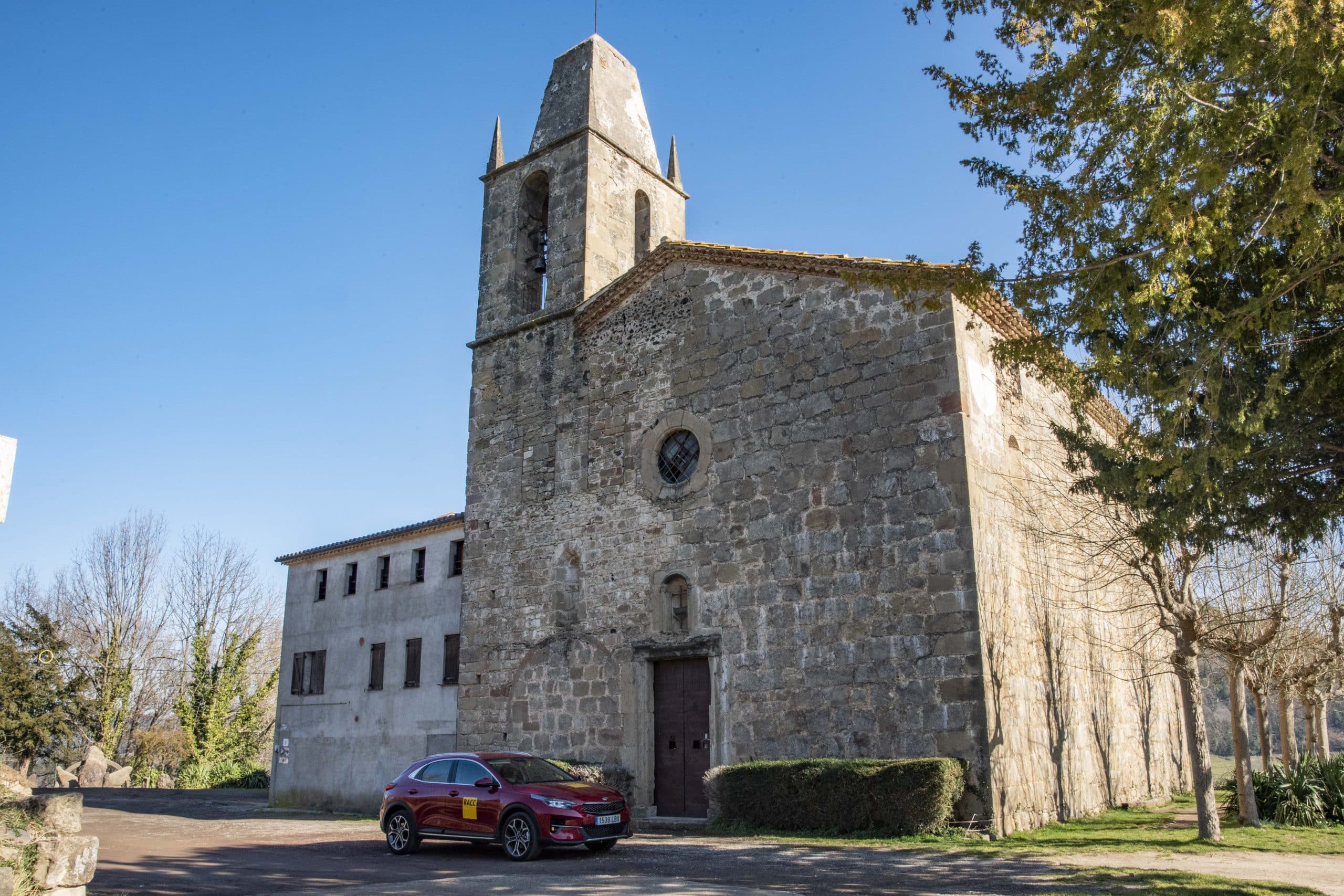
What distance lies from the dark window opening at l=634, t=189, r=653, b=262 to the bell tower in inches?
0.8

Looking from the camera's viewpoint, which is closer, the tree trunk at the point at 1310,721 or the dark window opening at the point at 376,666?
the tree trunk at the point at 1310,721

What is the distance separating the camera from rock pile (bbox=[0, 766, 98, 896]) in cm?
659

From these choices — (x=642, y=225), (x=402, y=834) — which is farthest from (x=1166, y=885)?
(x=642, y=225)

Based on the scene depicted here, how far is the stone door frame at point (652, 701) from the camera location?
13.8 metres

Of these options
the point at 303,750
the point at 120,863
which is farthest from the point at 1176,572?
the point at 303,750

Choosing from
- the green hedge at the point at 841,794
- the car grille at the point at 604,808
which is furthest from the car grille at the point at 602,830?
the green hedge at the point at 841,794

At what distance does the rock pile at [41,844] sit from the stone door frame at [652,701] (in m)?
8.24

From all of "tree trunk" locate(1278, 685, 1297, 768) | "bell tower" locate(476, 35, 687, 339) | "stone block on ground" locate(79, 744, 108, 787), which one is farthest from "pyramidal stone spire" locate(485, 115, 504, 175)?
"stone block on ground" locate(79, 744, 108, 787)

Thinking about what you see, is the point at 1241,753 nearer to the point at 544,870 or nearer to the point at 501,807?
the point at 544,870

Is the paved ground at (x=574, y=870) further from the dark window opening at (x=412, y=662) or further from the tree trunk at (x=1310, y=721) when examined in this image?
the tree trunk at (x=1310, y=721)

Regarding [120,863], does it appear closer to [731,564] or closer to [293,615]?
[731,564]

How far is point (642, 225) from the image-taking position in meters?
19.3

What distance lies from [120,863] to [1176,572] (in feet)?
43.2

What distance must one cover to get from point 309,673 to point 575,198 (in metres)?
14.1
